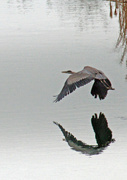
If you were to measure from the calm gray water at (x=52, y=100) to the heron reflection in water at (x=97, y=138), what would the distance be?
7cm

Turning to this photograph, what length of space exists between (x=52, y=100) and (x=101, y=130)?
61.3 inches

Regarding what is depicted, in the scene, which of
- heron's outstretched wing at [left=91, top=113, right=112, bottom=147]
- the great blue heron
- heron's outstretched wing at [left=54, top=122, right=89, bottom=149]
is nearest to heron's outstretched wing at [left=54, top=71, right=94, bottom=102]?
the great blue heron

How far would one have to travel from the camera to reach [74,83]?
25.7ft

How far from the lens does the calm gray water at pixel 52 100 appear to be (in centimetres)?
612

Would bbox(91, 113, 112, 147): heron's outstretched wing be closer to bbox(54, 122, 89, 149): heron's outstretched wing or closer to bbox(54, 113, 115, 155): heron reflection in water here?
bbox(54, 113, 115, 155): heron reflection in water

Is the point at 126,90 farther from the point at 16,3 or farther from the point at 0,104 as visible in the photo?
the point at 16,3

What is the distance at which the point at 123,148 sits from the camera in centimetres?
658

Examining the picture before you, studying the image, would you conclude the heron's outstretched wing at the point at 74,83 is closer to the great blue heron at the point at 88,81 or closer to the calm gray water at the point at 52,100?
the great blue heron at the point at 88,81

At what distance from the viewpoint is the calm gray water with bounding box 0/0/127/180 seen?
241 inches

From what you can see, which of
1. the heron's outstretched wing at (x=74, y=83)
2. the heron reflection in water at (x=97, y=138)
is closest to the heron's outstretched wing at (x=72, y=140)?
the heron reflection in water at (x=97, y=138)

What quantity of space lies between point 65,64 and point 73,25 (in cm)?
600

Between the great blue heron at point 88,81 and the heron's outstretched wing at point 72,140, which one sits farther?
the great blue heron at point 88,81

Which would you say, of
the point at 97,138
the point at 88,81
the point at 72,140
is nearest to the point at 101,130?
the point at 97,138

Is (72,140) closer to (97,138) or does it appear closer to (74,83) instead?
(97,138)
